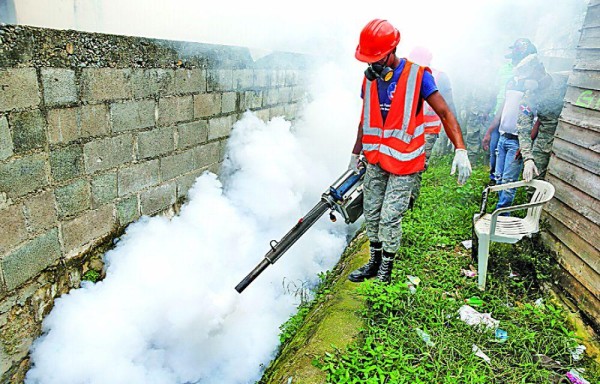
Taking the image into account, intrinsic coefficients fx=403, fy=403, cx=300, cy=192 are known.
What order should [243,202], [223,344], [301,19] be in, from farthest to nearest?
[301,19], [243,202], [223,344]

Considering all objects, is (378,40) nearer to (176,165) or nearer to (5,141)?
(176,165)

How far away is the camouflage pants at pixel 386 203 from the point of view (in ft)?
10.2

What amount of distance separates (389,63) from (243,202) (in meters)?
2.44

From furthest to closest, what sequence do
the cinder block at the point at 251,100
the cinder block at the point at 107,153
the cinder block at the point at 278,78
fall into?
the cinder block at the point at 278,78, the cinder block at the point at 251,100, the cinder block at the point at 107,153

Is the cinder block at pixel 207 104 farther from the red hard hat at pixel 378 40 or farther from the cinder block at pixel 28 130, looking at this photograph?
the red hard hat at pixel 378 40

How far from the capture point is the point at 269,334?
12.1 ft

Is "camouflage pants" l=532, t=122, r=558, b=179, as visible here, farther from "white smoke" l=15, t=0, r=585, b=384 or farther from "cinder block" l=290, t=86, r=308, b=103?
"cinder block" l=290, t=86, r=308, b=103

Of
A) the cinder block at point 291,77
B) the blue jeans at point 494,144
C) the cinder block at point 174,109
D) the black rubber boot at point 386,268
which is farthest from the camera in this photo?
the cinder block at point 291,77

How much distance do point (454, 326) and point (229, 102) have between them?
3273mm

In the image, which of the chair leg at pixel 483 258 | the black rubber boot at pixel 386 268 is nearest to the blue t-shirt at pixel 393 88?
the black rubber boot at pixel 386 268

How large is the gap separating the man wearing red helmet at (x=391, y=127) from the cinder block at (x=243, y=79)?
201 cm

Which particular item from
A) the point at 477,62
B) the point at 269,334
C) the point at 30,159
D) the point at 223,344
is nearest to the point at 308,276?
the point at 269,334

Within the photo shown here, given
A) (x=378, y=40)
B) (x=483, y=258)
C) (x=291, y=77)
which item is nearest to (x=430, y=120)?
(x=483, y=258)

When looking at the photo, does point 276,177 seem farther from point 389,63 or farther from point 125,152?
point 389,63
